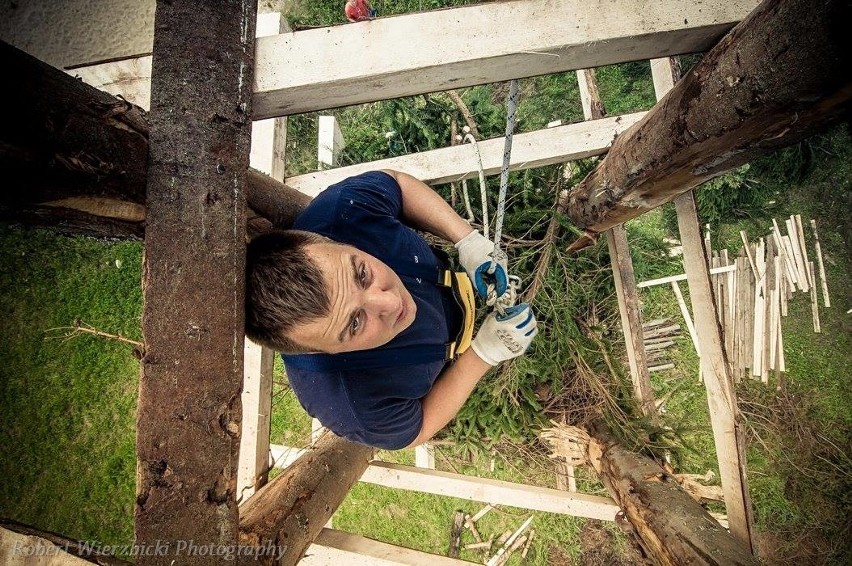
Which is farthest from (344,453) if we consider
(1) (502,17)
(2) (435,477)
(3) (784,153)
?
(3) (784,153)

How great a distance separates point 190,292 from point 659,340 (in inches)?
208

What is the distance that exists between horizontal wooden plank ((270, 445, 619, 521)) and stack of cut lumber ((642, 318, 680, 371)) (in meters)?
2.62

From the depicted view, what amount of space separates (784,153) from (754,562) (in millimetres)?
5262

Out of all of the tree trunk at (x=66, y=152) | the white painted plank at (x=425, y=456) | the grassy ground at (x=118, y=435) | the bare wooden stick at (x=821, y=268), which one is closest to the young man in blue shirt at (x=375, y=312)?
the tree trunk at (x=66, y=152)

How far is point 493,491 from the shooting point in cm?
298

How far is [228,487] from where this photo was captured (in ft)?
3.23

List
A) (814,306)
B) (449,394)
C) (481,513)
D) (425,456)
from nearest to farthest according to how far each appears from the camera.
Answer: (449,394) → (425,456) → (481,513) → (814,306)

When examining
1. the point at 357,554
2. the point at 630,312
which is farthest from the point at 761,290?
the point at 357,554

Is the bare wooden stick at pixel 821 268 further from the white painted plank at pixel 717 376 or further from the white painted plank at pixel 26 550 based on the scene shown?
the white painted plank at pixel 26 550

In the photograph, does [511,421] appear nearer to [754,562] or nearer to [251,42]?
[754,562]

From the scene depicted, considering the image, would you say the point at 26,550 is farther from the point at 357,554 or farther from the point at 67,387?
the point at 67,387

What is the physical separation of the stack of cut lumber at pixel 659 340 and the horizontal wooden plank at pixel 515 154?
2.99 meters

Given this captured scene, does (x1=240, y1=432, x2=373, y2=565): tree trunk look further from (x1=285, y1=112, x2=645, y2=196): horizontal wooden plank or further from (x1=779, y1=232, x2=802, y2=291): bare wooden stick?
(x1=779, y1=232, x2=802, y2=291): bare wooden stick

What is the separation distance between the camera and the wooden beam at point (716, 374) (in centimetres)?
199
